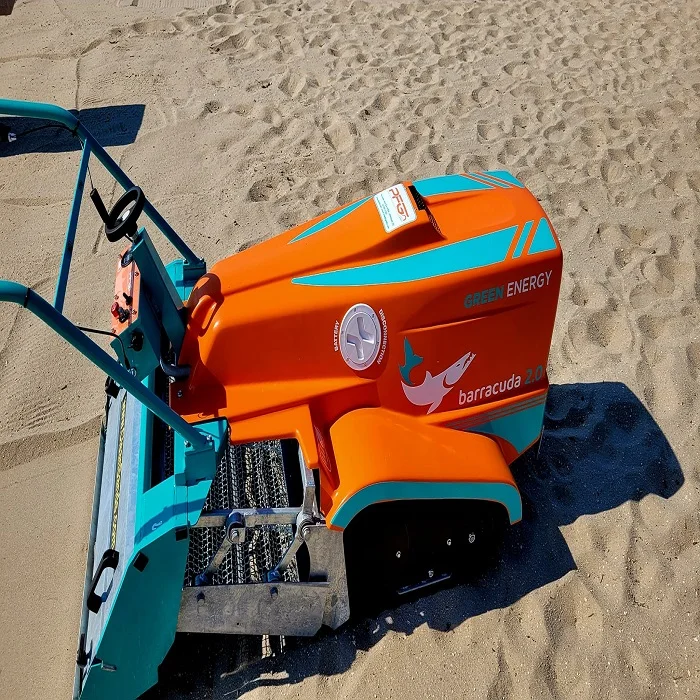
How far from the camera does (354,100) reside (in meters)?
6.26

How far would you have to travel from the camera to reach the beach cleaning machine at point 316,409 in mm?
2582

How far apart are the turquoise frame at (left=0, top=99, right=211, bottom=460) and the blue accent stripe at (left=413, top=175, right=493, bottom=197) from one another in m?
1.08

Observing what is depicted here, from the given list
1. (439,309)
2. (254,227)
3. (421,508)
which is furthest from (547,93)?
(421,508)

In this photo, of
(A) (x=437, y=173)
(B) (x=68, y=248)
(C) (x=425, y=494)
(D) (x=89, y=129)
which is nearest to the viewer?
(B) (x=68, y=248)

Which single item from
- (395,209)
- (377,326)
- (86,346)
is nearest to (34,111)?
(86,346)

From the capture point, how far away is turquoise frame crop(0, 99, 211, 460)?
202 cm

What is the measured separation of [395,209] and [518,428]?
1063mm

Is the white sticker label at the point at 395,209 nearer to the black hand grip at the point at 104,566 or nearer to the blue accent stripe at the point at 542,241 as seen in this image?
the blue accent stripe at the point at 542,241

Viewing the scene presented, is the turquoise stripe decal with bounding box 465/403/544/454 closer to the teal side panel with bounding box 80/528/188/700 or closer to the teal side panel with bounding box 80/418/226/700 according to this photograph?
the teal side panel with bounding box 80/418/226/700

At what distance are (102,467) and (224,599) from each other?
3.79ft

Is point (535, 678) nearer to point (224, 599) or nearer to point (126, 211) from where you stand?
point (224, 599)

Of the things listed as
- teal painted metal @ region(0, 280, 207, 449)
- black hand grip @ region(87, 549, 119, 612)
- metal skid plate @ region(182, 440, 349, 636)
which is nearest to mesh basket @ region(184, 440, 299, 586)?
metal skid plate @ region(182, 440, 349, 636)

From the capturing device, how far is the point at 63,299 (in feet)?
8.63

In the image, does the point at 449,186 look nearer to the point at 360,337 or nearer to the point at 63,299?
the point at 360,337
